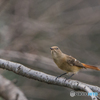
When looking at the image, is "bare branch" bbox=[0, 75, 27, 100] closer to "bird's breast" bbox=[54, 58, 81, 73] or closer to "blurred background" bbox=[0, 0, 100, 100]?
"bird's breast" bbox=[54, 58, 81, 73]

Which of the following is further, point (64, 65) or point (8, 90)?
point (64, 65)

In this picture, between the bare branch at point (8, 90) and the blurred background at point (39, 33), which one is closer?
the bare branch at point (8, 90)

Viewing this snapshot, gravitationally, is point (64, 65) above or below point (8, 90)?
above

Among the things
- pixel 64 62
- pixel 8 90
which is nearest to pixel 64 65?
pixel 64 62

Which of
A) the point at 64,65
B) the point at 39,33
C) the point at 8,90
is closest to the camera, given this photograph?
the point at 8,90

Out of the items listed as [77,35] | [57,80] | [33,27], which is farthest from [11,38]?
[57,80]

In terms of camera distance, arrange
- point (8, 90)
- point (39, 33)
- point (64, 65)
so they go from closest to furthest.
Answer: point (8, 90) → point (64, 65) → point (39, 33)

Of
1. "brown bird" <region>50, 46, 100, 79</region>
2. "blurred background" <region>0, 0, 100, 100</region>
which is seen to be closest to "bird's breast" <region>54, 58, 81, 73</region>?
"brown bird" <region>50, 46, 100, 79</region>

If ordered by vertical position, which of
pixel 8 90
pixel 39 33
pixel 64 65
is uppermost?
pixel 39 33

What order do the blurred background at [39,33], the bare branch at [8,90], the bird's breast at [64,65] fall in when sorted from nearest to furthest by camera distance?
the bare branch at [8,90]
the bird's breast at [64,65]
the blurred background at [39,33]

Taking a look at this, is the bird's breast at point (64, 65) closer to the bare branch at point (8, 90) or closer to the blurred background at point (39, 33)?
the bare branch at point (8, 90)

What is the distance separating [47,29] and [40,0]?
1598 mm

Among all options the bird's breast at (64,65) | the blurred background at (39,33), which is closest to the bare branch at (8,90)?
the bird's breast at (64,65)

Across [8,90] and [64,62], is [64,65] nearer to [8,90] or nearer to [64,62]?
[64,62]
